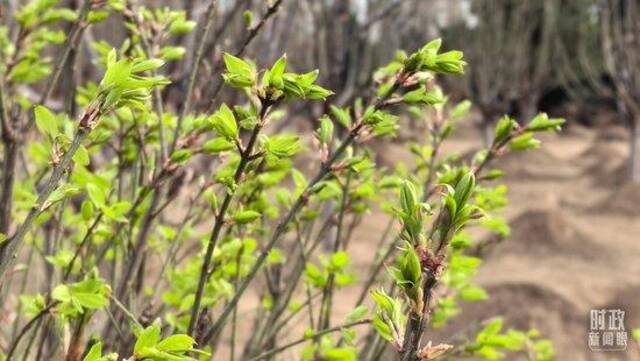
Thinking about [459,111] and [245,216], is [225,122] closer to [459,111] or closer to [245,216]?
[245,216]

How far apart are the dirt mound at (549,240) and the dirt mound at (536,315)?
1.19 meters

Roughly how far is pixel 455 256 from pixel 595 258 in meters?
4.44

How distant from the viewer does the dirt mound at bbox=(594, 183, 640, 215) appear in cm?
770

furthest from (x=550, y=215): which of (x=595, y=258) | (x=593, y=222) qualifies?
(x=593, y=222)

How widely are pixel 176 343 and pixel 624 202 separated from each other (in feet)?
25.5

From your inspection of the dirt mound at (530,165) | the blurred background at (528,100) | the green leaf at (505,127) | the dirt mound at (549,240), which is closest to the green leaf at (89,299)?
the blurred background at (528,100)

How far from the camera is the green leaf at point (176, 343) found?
0.92 metres

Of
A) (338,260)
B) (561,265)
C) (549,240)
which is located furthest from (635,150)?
(338,260)

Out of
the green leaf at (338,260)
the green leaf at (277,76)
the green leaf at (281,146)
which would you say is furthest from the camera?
the green leaf at (338,260)

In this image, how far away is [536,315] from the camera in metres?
4.44

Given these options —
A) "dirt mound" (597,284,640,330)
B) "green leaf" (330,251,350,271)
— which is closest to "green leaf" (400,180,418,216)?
"green leaf" (330,251,350,271)

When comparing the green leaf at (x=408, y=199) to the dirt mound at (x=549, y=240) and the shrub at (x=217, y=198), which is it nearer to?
the shrub at (x=217, y=198)

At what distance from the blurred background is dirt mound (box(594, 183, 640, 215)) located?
0.01 meters

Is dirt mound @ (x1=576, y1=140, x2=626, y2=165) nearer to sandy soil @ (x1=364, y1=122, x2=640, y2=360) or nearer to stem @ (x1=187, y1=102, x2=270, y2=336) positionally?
sandy soil @ (x1=364, y1=122, x2=640, y2=360)
